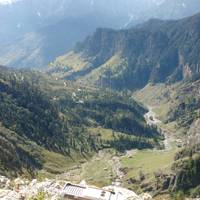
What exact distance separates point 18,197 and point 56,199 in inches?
396

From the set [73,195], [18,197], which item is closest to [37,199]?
[18,197]

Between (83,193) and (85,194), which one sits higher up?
(83,193)

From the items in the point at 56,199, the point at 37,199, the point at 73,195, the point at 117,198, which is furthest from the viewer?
the point at 117,198

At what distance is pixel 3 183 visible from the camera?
10431 cm

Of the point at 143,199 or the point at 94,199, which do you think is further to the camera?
the point at 143,199

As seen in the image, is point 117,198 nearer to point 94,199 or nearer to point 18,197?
point 94,199

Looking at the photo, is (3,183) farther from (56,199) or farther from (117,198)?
(56,199)

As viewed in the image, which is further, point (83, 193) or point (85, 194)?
point (83, 193)

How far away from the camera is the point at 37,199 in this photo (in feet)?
210

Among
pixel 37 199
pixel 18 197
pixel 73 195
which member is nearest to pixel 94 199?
pixel 73 195

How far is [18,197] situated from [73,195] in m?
24.0

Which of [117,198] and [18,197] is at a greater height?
[117,198]

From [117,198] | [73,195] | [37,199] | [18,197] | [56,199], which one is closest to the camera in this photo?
[37,199]

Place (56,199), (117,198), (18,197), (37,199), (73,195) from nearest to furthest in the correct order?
(37,199), (56,199), (18,197), (73,195), (117,198)
